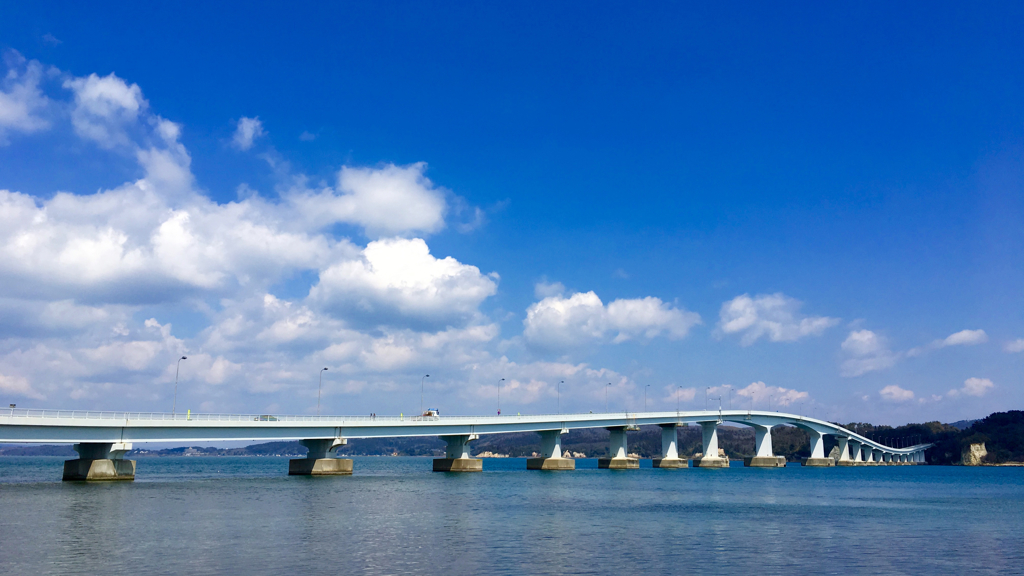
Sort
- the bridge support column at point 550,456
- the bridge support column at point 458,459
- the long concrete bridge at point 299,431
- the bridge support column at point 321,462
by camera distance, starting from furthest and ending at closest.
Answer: the bridge support column at point 550,456, the bridge support column at point 458,459, the bridge support column at point 321,462, the long concrete bridge at point 299,431

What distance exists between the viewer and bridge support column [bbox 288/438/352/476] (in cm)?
11088

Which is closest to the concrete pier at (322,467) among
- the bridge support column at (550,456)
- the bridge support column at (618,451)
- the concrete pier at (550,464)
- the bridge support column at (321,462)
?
the bridge support column at (321,462)

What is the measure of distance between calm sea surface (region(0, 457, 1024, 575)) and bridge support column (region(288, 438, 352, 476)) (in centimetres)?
3365

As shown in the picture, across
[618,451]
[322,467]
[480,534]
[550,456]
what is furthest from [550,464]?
[480,534]

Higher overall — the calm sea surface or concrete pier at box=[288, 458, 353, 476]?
the calm sea surface

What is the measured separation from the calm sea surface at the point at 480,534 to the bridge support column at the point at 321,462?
3365 cm

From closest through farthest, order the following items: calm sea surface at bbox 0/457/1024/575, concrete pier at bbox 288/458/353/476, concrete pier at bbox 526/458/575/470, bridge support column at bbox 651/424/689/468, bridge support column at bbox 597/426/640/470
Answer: calm sea surface at bbox 0/457/1024/575 < concrete pier at bbox 288/458/353/476 < concrete pier at bbox 526/458/575/470 < bridge support column at bbox 597/426/640/470 < bridge support column at bbox 651/424/689/468

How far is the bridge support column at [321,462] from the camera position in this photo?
364 ft

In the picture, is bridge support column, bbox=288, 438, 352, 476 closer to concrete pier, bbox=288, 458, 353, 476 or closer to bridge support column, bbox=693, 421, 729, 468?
concrete pier, bbox=288, 458, 353, 476

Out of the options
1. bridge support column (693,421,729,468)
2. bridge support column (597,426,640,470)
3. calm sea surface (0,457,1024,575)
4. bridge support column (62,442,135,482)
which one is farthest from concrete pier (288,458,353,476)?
bridge support column (693,421,729,468)

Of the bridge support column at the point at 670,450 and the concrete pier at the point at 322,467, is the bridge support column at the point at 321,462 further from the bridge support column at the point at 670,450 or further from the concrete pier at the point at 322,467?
the bridge support column at the point at 670,450

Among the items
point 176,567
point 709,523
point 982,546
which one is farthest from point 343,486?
point 982,546

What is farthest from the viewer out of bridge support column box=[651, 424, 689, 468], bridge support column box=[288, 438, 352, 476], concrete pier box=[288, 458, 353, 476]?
bridge support column box=[651, 424, 689, 468]

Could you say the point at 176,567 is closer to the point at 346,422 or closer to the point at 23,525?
the point at 23,525
